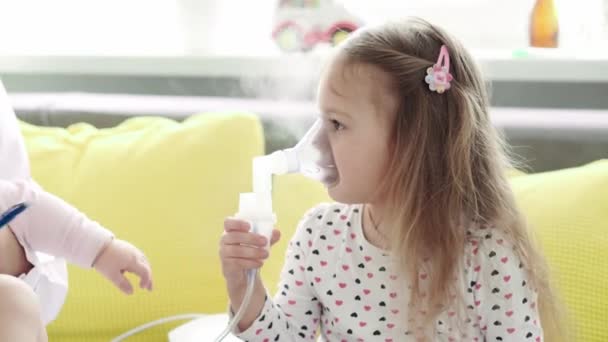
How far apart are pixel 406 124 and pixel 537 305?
0.98ft

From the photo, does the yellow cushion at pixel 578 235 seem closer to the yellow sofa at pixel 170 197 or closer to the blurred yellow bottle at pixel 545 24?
the yellow sofa at pixel 170 197

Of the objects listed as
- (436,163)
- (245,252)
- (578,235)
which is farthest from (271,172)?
(578,235)

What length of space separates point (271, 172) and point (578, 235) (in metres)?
0.48

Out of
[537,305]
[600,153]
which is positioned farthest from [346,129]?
[600,153]

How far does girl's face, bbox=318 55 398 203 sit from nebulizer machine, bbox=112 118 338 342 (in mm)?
14

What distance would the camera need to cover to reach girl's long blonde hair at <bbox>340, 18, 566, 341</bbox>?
1113 millimetres

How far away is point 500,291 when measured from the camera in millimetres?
1114

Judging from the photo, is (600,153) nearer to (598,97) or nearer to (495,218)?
(598,97)

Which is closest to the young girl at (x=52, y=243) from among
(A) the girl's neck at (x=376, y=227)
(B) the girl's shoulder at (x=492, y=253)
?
(A) the girl's neck at (x=376, y=227)

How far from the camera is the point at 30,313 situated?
101 cm

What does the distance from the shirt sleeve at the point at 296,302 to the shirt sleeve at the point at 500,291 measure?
9.0 inches

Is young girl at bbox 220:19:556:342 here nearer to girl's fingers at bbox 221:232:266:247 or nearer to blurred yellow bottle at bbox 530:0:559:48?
girl's fingers at bbox 221:232:266:247

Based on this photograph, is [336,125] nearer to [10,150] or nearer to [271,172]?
[271,172]

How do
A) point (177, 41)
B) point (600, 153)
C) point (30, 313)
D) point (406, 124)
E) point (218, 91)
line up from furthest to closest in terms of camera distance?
point (177, 41) → point (218, 91) → point (600, 153) → point (406, 124) → point (30, 313)
